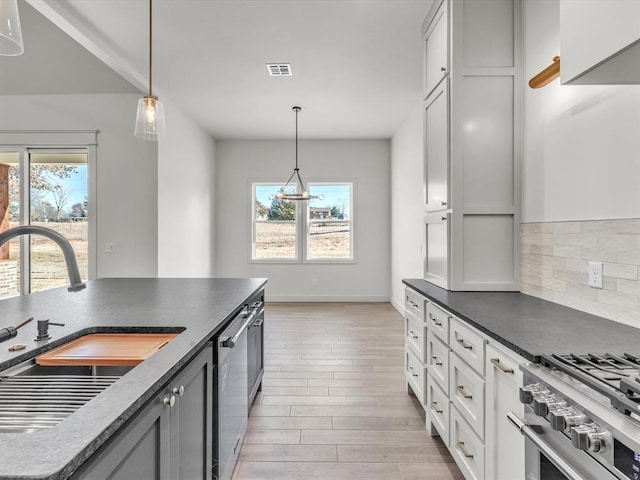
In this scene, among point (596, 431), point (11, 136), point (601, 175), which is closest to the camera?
point (596, 431)

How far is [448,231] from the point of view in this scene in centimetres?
244

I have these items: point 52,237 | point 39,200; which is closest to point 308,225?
point 39,200

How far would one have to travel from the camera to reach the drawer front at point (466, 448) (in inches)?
64.1

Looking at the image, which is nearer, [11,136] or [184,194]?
[11,136]

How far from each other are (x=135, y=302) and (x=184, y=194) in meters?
3.55

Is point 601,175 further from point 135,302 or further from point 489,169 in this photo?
point 135,302

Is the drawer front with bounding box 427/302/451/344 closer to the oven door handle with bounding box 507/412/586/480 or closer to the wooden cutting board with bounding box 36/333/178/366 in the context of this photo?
the oven door handle with bounding box 507/412/586/480

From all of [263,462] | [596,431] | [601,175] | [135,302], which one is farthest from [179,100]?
[596,431]

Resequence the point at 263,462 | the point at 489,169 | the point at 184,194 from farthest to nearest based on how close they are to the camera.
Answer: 1. the point at 184,194
2. the point at 489,169
3. the point at 263,462

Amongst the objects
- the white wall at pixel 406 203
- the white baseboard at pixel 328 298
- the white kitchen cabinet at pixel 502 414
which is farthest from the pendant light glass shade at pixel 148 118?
the white baseboard at pixel 328 298

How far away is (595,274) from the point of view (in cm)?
172

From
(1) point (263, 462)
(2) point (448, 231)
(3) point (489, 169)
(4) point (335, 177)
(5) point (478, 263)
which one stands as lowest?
(1) point (263, 462)

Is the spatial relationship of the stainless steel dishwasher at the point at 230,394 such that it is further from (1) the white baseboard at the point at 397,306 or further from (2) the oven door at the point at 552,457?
(1) the white baseboard at the point at 397,306

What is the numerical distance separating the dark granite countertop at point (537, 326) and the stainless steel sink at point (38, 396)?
1.32 meters
